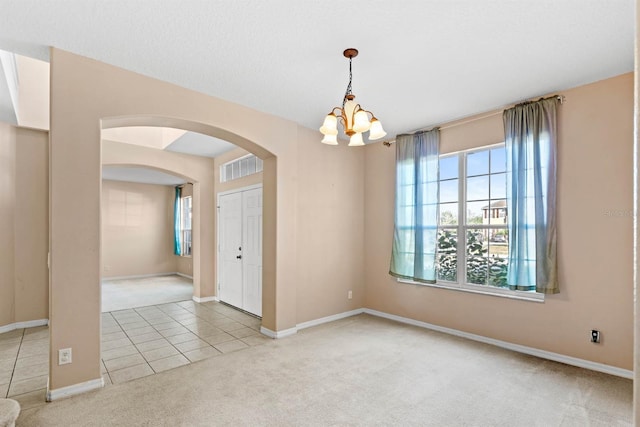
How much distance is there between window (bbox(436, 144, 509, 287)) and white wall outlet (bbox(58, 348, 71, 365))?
418 cm

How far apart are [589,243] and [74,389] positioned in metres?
4.95

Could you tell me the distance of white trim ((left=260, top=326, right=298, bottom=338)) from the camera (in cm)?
421

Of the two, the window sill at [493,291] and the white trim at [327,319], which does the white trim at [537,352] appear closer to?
the window sill at [493,291]

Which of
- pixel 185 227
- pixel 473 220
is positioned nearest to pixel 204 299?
pixel 185 227

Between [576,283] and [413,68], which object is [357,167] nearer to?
[413,68]

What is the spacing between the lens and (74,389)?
2738 millimetres

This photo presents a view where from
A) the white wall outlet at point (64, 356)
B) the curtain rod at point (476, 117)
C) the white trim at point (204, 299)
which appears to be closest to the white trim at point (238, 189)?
the white trim at point (204, 299)

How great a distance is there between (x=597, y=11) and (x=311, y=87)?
2.33m

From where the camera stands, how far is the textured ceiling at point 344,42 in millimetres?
2219

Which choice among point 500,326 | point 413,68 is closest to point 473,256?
point 500,326

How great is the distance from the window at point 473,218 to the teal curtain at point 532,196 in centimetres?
24

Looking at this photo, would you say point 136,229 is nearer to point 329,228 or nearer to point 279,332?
point 329,228

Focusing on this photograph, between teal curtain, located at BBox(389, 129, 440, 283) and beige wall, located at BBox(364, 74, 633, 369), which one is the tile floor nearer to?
teal curtain, located at BBox(389, 129, 440, 283)

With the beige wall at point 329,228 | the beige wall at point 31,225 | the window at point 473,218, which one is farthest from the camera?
the beige wall at point 329,228
